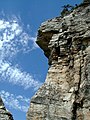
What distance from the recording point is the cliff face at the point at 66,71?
36469mm

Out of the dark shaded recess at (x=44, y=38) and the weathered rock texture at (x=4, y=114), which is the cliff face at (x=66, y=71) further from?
the weathered rock texture at (x=4, y=114)

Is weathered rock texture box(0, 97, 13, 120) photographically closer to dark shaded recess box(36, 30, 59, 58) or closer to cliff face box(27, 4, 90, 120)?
cliff face box(27, 4, 90, 120)

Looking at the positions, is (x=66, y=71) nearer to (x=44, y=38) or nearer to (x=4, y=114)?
(x=44, y=38)

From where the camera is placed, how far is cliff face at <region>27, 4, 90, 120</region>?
120 feet

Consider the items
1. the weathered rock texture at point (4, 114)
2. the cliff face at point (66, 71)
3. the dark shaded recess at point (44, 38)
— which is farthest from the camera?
the dark shaded recess at point (44, 38)

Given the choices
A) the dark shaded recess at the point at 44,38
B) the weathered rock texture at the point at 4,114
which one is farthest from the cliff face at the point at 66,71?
the weathered rock texture at the point at 4,114

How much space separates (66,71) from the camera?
134 feet

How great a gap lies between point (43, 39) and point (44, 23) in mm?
2276

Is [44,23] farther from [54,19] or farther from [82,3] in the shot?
[82,3]

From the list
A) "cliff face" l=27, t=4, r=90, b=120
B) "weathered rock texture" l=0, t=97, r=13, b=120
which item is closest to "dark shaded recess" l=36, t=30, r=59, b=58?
"cliff face" l=27, t=4, r=90, b=120

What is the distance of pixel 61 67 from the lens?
41.7 m

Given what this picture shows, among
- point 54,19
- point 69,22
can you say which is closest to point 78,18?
point 69,22

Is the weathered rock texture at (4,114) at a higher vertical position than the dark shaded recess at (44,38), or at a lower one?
lower

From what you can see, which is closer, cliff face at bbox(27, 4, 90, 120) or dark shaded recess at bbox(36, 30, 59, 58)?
cliff face at bbox(27, 4, 90, 120)
